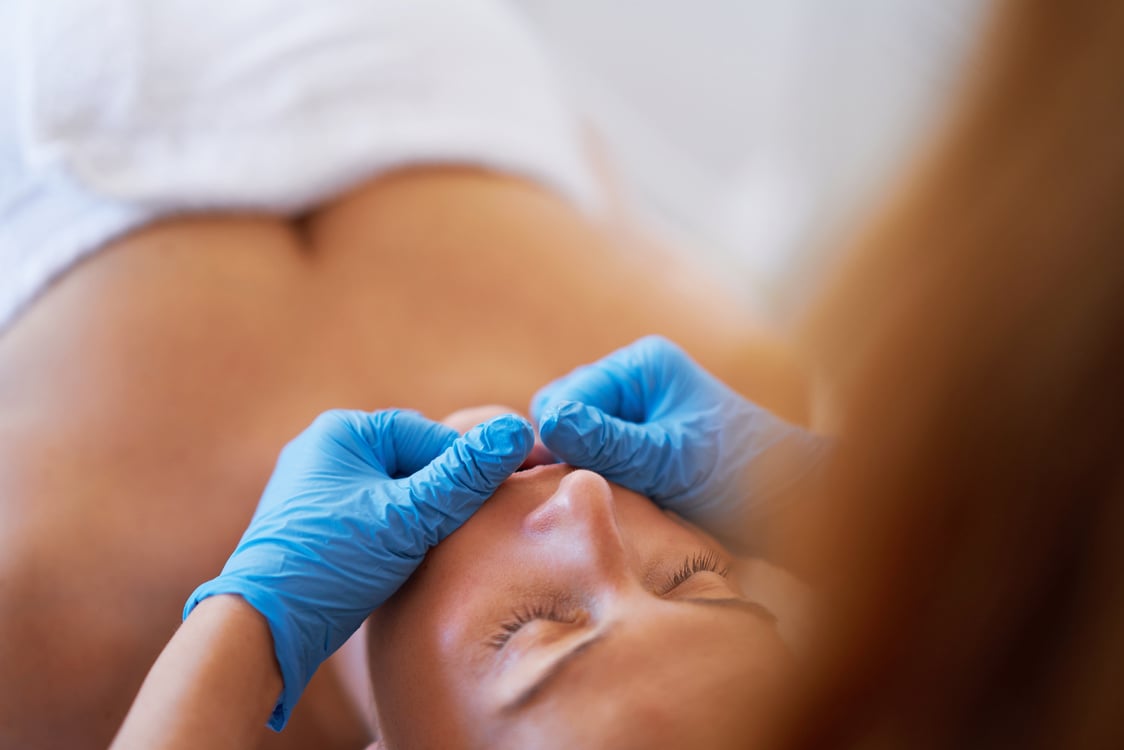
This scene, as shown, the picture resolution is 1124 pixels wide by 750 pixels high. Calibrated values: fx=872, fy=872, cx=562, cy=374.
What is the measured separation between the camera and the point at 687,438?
1089 mm

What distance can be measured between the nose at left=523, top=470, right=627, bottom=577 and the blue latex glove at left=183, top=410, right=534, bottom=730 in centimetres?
7

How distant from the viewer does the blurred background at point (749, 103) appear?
240cm

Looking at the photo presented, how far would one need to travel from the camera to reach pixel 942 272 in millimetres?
434

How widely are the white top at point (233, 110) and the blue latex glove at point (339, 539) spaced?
669mm

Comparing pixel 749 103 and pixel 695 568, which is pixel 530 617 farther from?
pixel 749 103

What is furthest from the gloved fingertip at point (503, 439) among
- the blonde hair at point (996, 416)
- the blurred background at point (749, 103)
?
the blurred background at point (749, 103)

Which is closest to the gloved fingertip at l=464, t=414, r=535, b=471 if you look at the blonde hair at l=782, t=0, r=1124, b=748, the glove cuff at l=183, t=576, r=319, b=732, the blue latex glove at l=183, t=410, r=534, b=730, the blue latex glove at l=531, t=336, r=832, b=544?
the blue latex glove at l=183, t=410, r=534, b=730

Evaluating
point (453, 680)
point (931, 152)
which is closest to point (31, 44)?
point (453, 680)

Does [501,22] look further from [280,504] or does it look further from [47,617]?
[47,617]

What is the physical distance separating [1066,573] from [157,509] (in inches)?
41.9

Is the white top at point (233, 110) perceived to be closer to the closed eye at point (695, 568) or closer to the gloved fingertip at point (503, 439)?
the gloved fingertip at point (503, 439)

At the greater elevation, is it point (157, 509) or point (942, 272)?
point (942, 272)

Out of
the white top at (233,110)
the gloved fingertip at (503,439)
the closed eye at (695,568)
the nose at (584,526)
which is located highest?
the white top at (233,110)

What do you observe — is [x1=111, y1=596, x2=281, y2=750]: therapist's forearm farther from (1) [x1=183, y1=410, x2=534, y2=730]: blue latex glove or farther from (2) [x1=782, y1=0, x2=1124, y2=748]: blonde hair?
(2) [x1=782, y1=0, x2=1124, y2=748]: blonde hair
